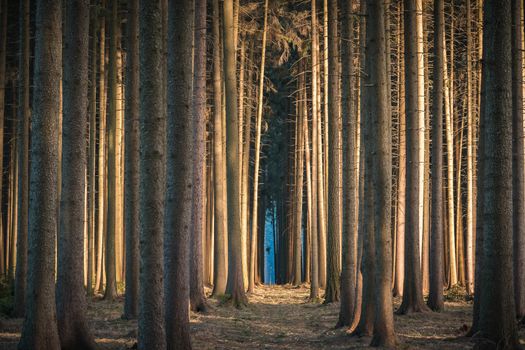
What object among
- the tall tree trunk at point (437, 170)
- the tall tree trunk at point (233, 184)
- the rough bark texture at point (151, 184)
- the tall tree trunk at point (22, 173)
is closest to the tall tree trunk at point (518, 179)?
the tall tree trunk at point (437, 170)

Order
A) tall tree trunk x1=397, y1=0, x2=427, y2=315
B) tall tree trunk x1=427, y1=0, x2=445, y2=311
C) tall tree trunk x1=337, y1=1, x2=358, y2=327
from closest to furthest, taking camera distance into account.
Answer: tall tree trunk x1=337, y1=1, x2=358, y2=327 < tall tree trunk x1=397, y1=0, x2=427, y2=315 < tall tree trunk x1=427, y1=0, x2=445, y2=311

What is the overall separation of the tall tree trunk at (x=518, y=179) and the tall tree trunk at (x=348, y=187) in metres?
3.62

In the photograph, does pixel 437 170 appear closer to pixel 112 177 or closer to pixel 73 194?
pixel 112 177

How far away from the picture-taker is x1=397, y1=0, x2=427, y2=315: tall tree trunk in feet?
50.8

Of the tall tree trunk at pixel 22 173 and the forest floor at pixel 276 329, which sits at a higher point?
the tall tree trunk at pixel 22 173

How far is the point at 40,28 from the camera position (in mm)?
9492

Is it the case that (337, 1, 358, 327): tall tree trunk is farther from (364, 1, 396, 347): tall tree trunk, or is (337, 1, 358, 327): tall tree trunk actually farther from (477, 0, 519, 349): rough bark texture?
(477, 0, 519, 349): rough bark texture

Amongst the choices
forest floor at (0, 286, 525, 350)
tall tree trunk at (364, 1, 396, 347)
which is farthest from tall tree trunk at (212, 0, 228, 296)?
tall tree trunk at (364, 1, 396, 347)

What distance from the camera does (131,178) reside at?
47.1ft

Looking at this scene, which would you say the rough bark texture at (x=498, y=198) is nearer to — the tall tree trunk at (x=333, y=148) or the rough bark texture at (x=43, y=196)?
the tall tree trunk at (x=333, y=148)

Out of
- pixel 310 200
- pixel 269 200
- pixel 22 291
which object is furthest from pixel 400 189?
pixel 269 200

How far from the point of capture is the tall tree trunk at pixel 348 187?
45.9ft

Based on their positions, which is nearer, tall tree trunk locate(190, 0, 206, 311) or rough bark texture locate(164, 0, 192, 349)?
rough bark texture locate(164, 0, 192, 349)

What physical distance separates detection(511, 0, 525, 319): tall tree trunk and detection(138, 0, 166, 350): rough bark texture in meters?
8.86
